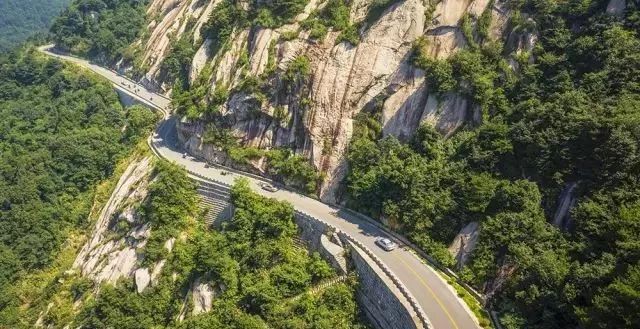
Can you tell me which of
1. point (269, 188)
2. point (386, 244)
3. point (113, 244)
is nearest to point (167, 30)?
point (113, 244)

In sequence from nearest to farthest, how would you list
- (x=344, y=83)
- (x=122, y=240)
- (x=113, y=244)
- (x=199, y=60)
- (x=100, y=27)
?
(x=344, y=83)
(x=122, y=240)
(x=113, y=244)
(x=199, y=60)
(x=100, y=27)

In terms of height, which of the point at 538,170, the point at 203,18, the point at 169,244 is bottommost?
the point at 169,244

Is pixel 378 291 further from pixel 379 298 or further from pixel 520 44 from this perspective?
pixel 520 44

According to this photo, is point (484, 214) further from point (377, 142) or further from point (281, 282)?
point (281, 282)

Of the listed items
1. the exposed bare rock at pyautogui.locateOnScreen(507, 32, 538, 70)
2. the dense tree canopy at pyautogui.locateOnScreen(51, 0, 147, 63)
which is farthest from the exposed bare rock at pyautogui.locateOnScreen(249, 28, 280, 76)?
the dense tree canopy at pyautogui.locateOnScreen(51, 0, 147, 63)

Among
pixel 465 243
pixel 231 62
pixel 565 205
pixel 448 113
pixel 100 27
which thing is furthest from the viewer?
pixel 100 27

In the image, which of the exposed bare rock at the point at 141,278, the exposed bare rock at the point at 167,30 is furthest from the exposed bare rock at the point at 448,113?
the exposed bare rock at the point at 167,30

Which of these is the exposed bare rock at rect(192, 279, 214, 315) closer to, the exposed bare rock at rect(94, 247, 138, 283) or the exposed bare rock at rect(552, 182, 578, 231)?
the exposed bare rock at rect(94, 247, 138, 283)
